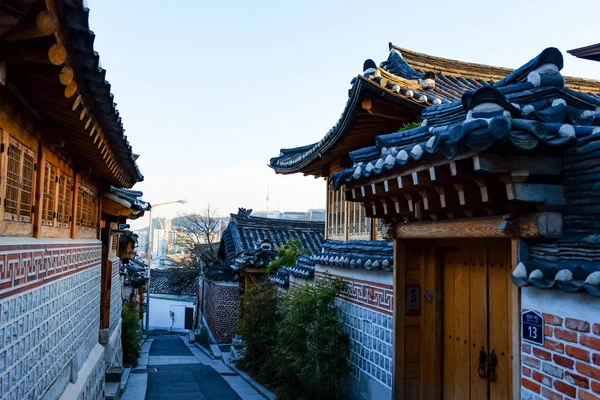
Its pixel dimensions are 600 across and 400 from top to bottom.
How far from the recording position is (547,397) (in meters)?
4.03

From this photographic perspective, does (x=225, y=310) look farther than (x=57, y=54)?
Yes

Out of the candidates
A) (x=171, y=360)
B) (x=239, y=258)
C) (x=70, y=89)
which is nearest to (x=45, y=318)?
(x=70, y=89)

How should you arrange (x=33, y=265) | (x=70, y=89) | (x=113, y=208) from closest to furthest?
(x=70, y=89) → (x=33, y=265) → (x=113, y=208)

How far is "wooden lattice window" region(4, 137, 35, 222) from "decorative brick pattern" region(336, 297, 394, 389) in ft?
14.9

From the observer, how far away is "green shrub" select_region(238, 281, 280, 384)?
13.4 metres

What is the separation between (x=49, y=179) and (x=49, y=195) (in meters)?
0.19

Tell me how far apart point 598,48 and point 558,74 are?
422 cm

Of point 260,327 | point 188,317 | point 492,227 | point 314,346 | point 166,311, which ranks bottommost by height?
point 188,317

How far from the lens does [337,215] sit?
1183 centimetres

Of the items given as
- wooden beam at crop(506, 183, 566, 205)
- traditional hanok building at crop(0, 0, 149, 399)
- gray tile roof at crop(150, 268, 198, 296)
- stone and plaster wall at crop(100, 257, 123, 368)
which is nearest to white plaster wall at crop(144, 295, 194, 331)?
gray tile roof at crop(150, 268, 198, 296)

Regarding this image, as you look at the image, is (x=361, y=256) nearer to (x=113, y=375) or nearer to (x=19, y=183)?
(x=19, y=183)

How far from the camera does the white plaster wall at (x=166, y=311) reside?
4100cm

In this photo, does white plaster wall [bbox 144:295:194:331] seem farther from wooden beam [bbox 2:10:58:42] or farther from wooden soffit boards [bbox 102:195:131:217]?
wooden beam [bbox 2:10:58:42]

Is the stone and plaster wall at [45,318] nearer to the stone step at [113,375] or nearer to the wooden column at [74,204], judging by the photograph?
the wooden column at [74,204]
